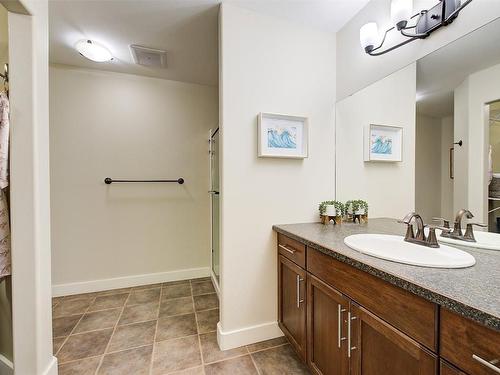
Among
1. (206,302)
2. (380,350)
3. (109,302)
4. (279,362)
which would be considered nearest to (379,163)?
(380,350)

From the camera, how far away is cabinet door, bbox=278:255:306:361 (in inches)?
52.6

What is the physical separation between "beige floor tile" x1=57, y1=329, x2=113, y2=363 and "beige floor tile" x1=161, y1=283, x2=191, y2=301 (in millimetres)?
600

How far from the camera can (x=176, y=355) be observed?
150cm

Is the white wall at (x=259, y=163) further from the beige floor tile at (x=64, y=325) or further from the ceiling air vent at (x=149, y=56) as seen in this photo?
the beige floor tile at (x=64, y=325)

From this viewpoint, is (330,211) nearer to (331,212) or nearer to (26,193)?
(331,212)

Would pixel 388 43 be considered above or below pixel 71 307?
above

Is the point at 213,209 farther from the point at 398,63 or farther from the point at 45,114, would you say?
the point at 398,63

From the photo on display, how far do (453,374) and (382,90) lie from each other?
1.49m

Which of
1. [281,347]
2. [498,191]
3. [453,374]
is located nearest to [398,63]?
[498,191]

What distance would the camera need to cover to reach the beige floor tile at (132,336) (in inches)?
62.9

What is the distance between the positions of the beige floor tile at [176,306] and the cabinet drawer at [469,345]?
1898mm

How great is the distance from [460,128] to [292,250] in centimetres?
107

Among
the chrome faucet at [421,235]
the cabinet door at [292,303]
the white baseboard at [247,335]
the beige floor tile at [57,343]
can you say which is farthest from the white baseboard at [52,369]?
the chrome faucet at [421,235]

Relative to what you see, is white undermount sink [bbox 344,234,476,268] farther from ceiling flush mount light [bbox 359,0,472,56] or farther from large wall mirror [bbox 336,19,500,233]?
ceiling flush mount light [bbox 359,0,472,56]
